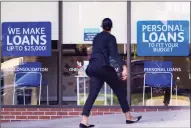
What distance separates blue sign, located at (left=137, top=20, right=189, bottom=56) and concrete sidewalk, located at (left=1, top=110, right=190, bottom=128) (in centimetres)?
107

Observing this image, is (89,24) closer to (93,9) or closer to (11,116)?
(93,9)

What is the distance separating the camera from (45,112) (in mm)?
9688

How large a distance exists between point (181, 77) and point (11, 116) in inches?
121

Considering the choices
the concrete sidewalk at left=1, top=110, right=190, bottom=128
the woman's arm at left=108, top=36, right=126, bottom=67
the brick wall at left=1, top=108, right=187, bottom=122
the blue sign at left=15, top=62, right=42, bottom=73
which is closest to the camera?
the woman's arm at left=108, top=36, right=126, bottom=67

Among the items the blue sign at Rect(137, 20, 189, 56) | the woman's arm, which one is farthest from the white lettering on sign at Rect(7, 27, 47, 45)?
the woman's arm

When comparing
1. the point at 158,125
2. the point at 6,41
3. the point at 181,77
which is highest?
the point at 6,41

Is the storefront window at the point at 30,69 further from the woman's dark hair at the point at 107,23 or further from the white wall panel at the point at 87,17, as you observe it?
the woman's dark hair at the point at 107,23

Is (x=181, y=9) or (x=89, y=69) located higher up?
(x=181, y=9)

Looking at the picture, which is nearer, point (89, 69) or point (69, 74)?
point (89, 69)

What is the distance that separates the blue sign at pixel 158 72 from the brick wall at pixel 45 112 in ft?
1.62

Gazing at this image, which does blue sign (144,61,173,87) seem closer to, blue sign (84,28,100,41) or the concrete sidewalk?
the concrete sidewalk

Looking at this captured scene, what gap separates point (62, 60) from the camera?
968cm

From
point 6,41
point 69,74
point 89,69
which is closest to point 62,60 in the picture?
point 69,74

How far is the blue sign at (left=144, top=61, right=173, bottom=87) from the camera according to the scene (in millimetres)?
9711
